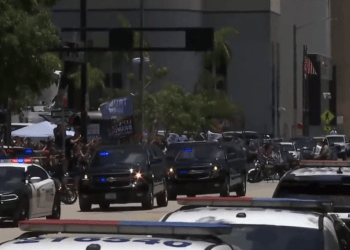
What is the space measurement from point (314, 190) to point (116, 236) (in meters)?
8.57

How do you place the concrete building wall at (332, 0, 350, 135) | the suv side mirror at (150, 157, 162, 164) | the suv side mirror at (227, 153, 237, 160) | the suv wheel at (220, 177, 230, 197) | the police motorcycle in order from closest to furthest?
the suv side mirror at (150, 157, 162, 164) < the police motorcycle < the suv wheel at (220, 177, 230, 197) < the suv side mirror at (227, 153, 237, 160) < the concrete building wall at (332, 0, 350, 135)

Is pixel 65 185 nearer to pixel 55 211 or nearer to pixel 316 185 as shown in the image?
pixel 55 211

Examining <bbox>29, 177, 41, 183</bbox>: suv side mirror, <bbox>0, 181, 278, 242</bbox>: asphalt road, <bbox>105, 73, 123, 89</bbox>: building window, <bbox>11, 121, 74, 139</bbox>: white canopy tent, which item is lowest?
<bbox>0, 181, 278, 242</bbox>: asphalt road

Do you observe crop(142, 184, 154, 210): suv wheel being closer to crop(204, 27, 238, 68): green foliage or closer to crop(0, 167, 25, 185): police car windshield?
crop(0, 167, 25, 185): police car windshield

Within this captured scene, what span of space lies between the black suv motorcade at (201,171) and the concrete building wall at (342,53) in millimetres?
102102

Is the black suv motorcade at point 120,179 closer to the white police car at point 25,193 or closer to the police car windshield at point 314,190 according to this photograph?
the white police car at point 25,193

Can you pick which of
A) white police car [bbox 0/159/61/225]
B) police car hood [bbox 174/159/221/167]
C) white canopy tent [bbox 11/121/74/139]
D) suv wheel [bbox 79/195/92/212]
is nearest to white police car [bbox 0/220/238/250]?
white police car [bbox 0/159/61/225]

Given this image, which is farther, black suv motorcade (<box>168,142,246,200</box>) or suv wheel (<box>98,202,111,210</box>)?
black suv motorcade (<box>168,142,246,200</box>)

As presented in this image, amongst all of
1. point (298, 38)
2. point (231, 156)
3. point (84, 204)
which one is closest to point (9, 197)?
point (84, 204)

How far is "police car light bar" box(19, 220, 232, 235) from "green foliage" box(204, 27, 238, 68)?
73.1 metres

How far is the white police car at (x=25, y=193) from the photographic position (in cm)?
2364

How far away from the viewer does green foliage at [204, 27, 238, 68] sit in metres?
79.6

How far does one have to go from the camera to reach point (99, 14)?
87.3 m

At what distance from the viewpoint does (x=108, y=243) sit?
5.88 m
